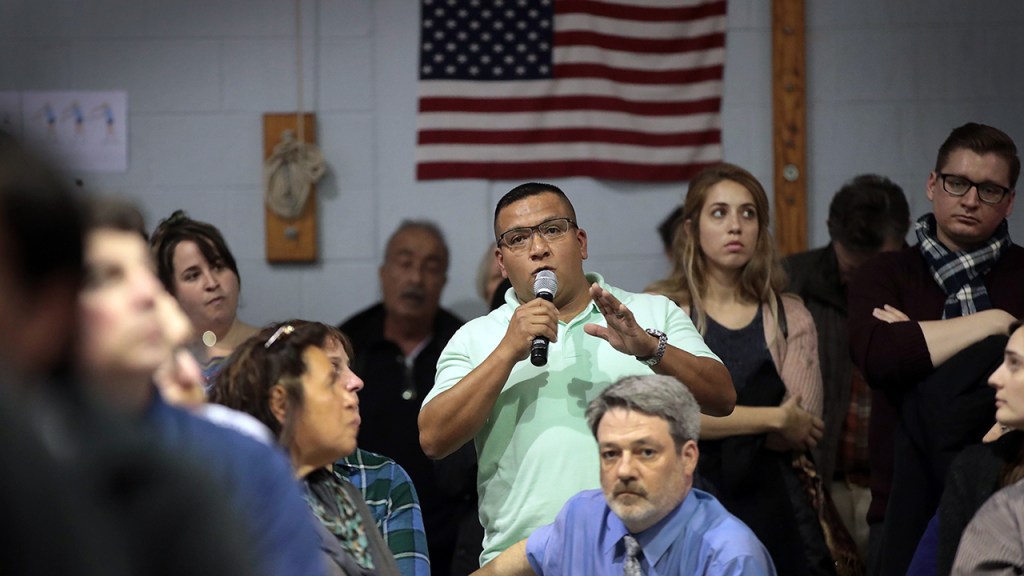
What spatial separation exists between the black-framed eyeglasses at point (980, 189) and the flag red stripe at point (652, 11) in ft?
6.00

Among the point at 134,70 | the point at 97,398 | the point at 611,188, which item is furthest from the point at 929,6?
the point at 97,398

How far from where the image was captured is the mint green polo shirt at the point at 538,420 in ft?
8.82

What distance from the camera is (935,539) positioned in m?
2.82

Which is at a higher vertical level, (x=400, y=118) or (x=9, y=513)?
(x=400, y=118)

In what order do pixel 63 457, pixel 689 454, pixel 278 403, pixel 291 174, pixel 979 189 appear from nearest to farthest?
1. pixel 63 457
2. pixel 278 403
3. pixel 689 454
4. pixel 979 189
5. pixel 291 174

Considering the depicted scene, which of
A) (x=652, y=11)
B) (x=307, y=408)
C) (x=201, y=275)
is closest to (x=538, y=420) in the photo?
(x=307, y=408)

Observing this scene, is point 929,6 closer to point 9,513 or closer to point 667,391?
point 667,391

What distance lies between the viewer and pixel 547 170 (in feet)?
15.9

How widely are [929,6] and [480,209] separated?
1.75 metres

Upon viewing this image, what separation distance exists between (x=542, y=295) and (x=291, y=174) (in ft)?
7.44

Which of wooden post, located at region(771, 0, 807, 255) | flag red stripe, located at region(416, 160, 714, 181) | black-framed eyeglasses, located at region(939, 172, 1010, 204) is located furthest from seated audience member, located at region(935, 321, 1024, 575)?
flag red stripe, located at region(416, 160, 714, 181)

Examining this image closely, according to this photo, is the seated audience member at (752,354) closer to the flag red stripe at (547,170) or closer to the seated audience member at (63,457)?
the flag red stripe at (547,170)

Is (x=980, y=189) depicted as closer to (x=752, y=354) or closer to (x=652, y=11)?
(x=752, y=354)

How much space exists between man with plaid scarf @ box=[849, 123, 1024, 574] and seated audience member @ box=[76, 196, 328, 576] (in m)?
1.93
